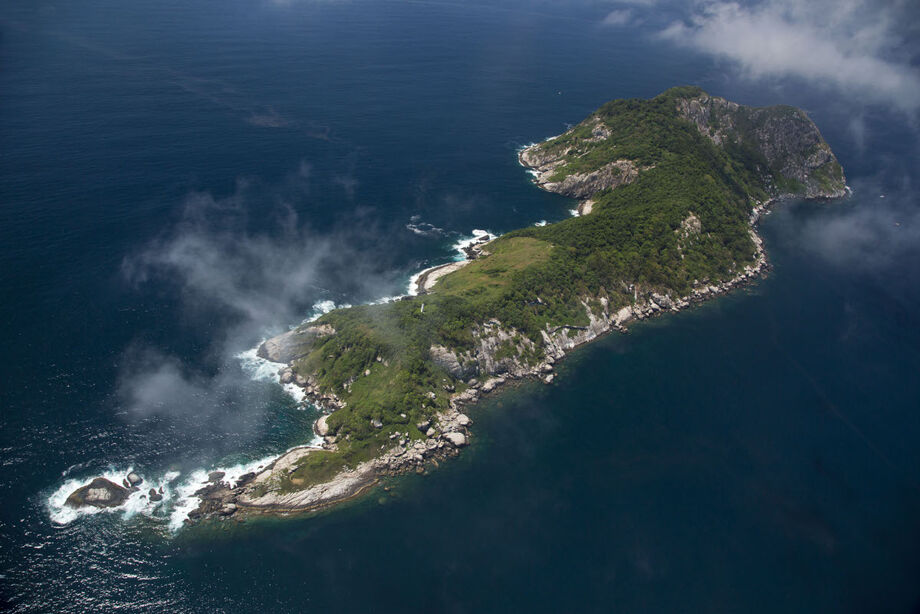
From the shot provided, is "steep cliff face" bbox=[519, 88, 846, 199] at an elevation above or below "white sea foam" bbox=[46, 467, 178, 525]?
above

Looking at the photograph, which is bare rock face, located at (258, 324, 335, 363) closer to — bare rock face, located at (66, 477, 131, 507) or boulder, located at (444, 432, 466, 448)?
boulder, located at (444, 432, 466, 448)

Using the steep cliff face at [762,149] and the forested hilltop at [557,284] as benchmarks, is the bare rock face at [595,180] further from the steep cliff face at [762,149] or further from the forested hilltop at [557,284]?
the steep cliff face at [762,149]

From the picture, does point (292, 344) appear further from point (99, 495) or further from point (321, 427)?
point (99, 495)

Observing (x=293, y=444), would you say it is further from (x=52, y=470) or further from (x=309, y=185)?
(x=309, y=185)

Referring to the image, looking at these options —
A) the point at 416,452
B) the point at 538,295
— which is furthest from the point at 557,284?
the point at 416,452

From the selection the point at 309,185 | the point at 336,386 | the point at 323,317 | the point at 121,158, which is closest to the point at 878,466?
the point at 336,386

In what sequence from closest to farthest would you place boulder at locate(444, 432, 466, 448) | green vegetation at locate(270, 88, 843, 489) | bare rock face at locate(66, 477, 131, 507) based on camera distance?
bare rock face at locate(66, 477, 131, 507) < boulder at locate(444, 432, 466, 448) < green vegetation at locate(270, 88, 843, 489)

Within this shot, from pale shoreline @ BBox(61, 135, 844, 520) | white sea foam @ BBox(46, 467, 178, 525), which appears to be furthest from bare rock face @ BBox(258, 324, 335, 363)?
white sea foam @ BBox(46, 467, 178, 525)
